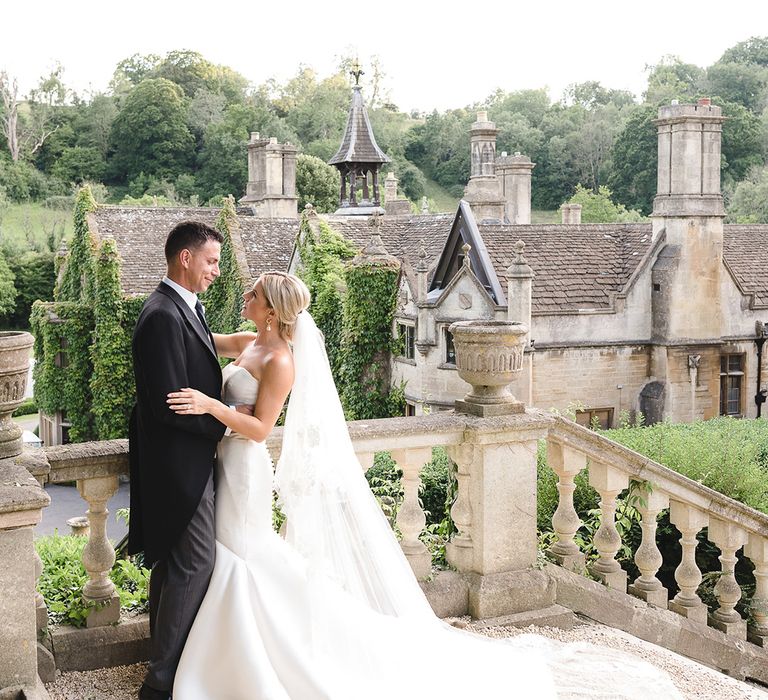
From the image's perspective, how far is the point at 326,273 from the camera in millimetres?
25500

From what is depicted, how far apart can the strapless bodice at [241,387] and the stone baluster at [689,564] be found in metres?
2.96

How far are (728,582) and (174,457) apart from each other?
149 inches

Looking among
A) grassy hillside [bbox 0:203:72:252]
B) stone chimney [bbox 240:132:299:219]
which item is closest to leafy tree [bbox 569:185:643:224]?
stone chimney [bbox 240:132:299:219]

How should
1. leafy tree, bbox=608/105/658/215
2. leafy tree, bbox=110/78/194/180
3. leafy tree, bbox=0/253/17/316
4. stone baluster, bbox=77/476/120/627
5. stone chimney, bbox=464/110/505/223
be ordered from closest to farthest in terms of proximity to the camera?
1. stone baluster, bbox=77/476/120/627
2. stone chimney, bbox=464/110/505/223
3. leafy tree, bbox=0/253/17/316
4. leafy tree, bbox=608/105/658/215
5. leafy tree, bbox=110/78/194/180

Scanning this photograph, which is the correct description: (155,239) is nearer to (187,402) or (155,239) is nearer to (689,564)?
(689,564)

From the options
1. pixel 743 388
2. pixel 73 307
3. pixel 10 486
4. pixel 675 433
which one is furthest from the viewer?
pixel 73 307

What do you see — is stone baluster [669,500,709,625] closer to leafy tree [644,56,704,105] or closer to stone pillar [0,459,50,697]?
stone pillar [0,459,50,697]

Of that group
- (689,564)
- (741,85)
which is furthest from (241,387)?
(741,85)

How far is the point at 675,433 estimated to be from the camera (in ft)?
28.3

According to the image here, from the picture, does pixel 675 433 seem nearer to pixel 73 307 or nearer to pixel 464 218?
pixel 464 218

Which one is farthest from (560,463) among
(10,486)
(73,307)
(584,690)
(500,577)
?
(73,307)

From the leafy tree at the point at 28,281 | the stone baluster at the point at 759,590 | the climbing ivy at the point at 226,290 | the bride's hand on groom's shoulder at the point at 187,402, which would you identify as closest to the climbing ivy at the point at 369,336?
the climbing ivy at the point at 226,290

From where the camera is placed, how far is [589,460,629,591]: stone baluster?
5664mm

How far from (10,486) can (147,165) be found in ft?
210
